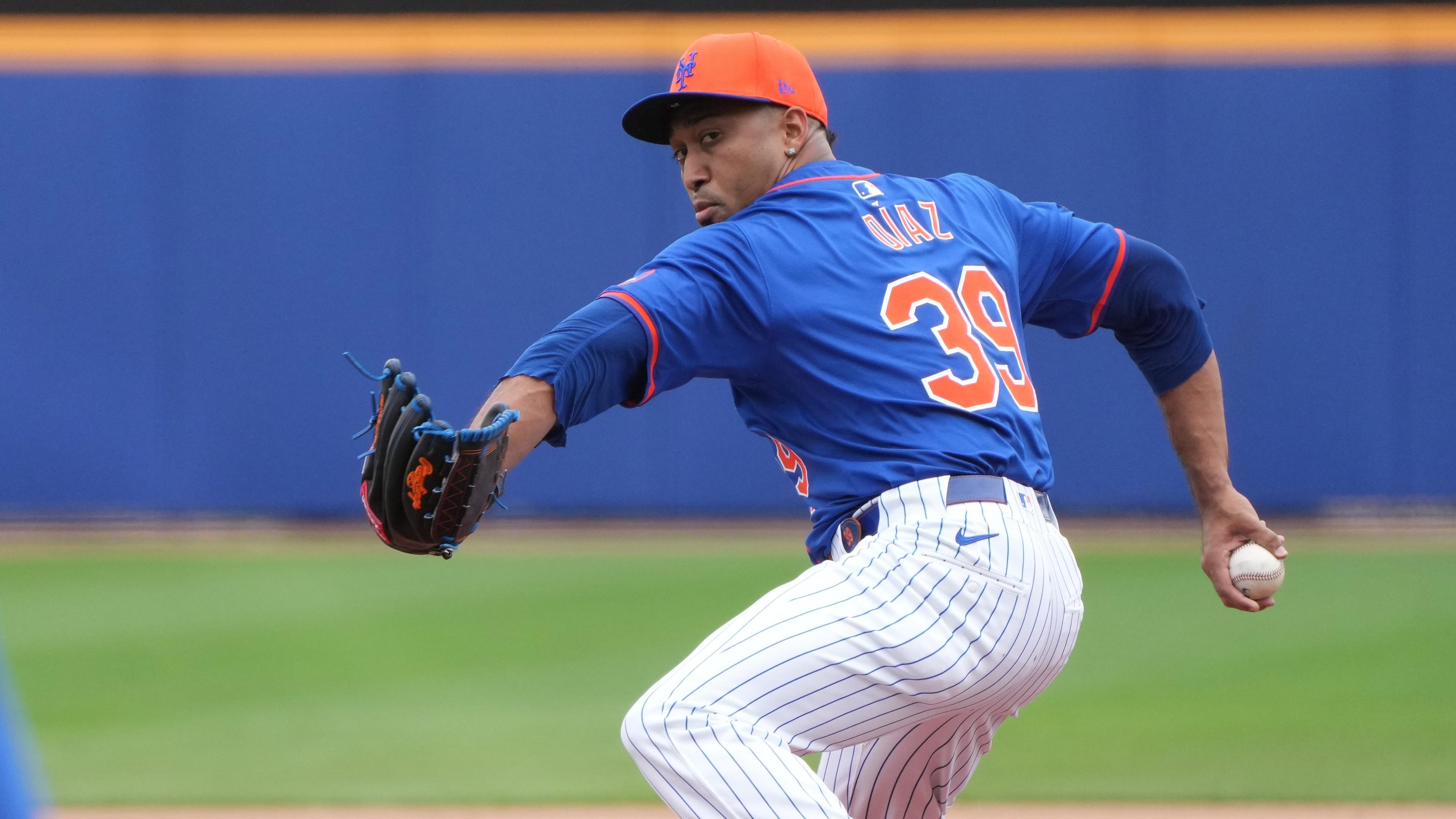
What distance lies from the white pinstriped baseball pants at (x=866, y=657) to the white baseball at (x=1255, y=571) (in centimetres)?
45

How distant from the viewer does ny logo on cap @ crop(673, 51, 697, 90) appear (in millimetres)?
2477

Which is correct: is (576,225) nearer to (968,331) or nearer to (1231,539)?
(1231,539)

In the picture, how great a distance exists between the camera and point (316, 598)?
7.66 m

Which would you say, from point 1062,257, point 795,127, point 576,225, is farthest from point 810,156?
point 576,225

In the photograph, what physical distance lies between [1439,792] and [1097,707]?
1328mm

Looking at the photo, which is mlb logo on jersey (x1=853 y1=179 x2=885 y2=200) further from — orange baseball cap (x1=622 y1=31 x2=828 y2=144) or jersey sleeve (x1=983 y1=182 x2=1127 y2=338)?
jersey sleeve (x1=983 y1=182 x2=1127 y2=338)

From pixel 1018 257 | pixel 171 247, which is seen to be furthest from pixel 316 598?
pixel 1018 257

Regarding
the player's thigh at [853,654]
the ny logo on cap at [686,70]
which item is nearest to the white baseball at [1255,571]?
the player's thigh at [853,654]

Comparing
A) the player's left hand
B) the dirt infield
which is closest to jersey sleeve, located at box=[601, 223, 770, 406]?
the player's left hand

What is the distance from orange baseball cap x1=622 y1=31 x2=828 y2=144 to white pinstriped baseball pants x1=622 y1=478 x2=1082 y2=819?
706 mm

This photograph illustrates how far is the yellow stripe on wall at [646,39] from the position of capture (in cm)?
988

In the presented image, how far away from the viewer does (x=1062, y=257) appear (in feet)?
8.78

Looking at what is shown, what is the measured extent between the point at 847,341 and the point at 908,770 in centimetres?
73

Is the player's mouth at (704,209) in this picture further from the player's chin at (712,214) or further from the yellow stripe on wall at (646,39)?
the yellow stripe on wall at (646,39)
